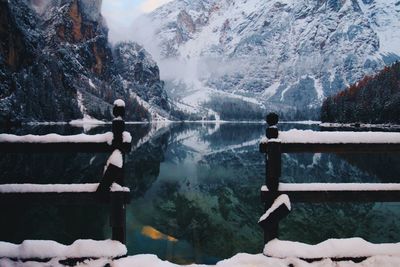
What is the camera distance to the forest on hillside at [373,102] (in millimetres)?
111938

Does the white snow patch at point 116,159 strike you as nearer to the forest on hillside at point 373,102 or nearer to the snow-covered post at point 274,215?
the snow-covered post at point 274,215

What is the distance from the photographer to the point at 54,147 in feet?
20.1

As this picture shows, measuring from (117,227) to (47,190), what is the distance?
49.1 inches

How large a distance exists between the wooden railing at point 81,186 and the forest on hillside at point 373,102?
115512 millimetres

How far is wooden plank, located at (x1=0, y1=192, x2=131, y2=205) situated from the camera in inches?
237

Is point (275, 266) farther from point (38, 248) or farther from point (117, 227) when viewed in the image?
point (38, 248)

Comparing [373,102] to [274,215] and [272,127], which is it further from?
[274,215]

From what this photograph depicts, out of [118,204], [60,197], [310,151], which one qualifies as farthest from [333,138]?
[60,197]

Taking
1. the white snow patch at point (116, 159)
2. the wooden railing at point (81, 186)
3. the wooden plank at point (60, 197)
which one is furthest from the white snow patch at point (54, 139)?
the wooden plank at point (60, 197)

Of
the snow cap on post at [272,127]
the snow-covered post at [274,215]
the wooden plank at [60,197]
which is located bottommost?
the snow-covered post at [274,215]

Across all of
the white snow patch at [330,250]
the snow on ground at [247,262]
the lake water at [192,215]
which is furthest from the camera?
the lake water at [192,215]

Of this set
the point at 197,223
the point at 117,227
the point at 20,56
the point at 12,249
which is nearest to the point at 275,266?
the point at 117,227

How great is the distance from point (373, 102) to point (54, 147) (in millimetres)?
125830

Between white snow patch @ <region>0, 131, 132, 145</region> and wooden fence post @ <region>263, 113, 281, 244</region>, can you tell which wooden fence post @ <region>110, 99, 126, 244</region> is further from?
wooden fence post @ <region>263, 113, 281, 244</region>
